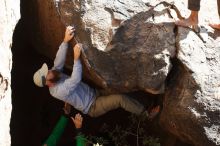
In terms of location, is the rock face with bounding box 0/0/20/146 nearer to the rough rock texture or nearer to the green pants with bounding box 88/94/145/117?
the rough rock texture

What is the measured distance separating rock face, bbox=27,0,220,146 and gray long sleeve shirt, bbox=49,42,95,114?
228 millimetres

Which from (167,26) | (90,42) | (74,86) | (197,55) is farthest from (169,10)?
(74,86)

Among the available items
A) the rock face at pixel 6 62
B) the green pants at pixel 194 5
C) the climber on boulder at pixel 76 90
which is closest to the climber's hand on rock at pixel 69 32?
the climber on boulder at pixel 76 90

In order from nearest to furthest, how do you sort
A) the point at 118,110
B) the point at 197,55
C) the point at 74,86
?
the point at 197,55 < the point at 74,86 < the point at 118,110

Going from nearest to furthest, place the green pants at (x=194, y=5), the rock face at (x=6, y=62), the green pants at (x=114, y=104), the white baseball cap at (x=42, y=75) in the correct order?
the green pants at (x=194, y=5) < the rock face at (x=6, y=62) < the white baseball cap at (x=42, y=75) < the green pants at (x=114, y=104)

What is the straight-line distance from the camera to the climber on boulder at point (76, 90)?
5527 mm

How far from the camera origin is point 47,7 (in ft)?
19.3

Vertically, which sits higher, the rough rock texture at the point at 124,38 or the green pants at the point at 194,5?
the green pants at the point at 194,5

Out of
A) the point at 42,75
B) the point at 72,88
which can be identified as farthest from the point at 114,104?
the point at 42,75

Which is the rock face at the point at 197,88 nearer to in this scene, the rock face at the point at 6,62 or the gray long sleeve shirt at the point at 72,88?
the gray long sleeve shirt at the point at 72,88

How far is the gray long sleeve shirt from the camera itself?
5547 millimetres

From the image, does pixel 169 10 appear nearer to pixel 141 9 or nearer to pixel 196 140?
pixel 141 9

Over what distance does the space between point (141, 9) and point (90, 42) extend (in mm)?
787

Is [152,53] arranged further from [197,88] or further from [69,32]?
[69,32]
